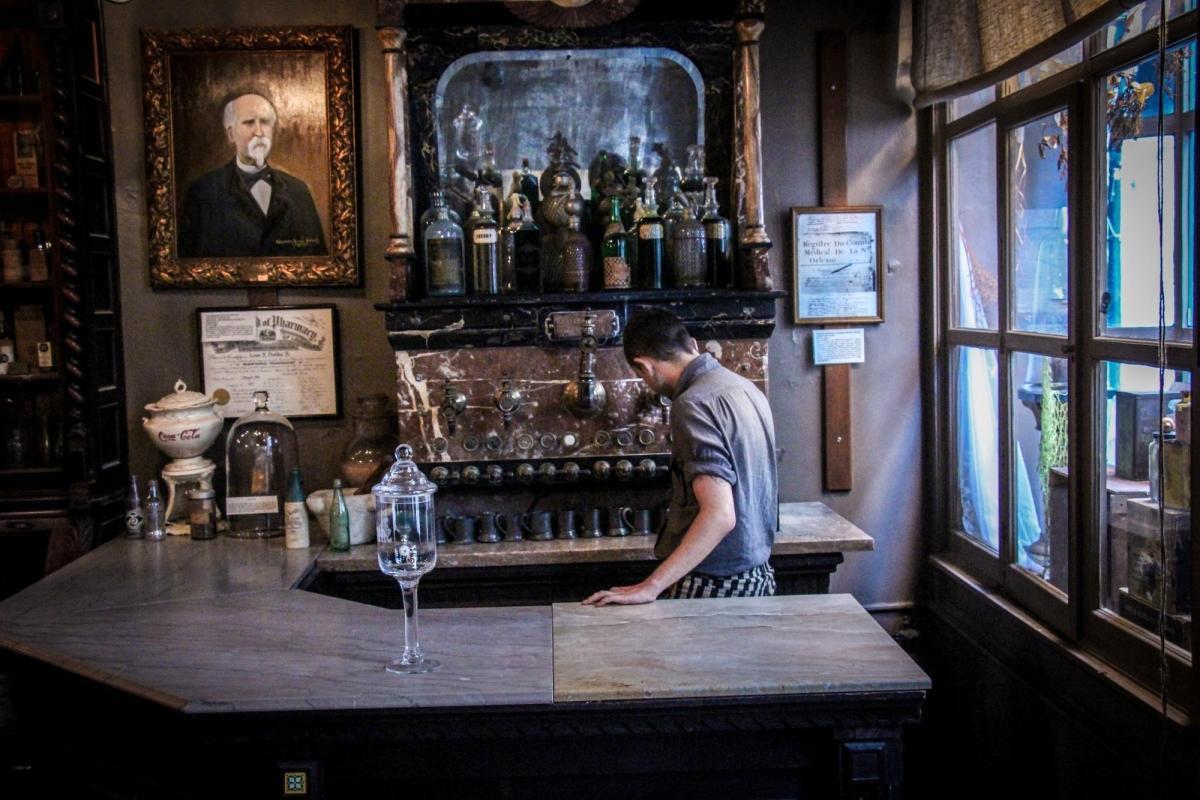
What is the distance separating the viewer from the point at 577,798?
233cm

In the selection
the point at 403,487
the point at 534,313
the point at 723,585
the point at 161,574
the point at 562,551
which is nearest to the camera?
the point at 403,487

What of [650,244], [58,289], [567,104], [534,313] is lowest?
[534,313]

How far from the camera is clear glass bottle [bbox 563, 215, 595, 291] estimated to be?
3.85 meters

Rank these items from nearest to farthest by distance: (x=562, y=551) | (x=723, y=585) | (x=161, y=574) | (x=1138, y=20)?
(x=1138, y=20) → (x=723, y=585) → (x=161, y=574) → (x=562, y=551)

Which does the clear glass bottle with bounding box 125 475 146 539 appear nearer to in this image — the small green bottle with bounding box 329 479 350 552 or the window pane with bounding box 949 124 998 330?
the small green bottle with bounding box 329 479 350 552

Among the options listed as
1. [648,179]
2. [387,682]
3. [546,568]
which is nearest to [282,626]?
[387,682]

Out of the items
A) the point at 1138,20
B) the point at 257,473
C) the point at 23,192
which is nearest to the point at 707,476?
the point at 1138,20

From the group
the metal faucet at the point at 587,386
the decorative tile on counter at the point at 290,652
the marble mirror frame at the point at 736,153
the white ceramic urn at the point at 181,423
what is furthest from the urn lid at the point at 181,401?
the metal faucet at the point at 587,386

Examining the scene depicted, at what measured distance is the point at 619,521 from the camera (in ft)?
12.6

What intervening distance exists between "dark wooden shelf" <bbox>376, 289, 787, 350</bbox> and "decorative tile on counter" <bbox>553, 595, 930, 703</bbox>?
1194 millimetres

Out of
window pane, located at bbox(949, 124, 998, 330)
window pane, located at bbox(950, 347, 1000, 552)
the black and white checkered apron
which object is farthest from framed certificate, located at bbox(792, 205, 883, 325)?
the black and white checkered apron

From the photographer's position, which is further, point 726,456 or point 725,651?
point 726,456

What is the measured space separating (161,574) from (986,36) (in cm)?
287

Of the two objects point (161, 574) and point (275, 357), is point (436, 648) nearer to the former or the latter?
point (161, 574)
